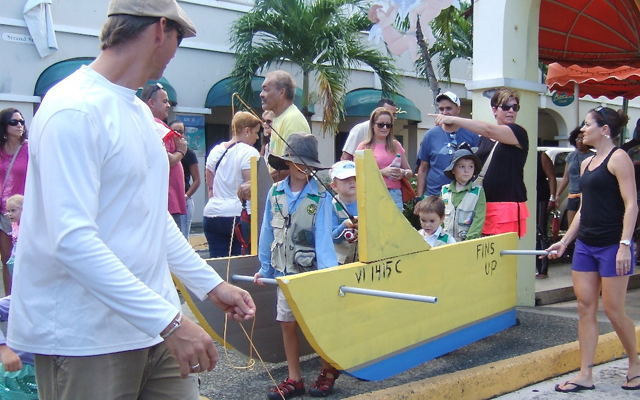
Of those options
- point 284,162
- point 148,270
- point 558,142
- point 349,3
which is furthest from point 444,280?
point 558,142

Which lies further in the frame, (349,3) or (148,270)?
(349,3)

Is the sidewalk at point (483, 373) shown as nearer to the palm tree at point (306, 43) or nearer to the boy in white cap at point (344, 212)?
the boy in white cap at point (344, 212)

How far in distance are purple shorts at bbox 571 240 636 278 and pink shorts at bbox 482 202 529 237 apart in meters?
1.17

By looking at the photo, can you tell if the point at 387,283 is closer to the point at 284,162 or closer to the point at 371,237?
the point at 371,237

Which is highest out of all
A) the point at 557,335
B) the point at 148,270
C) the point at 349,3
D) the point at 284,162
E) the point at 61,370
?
the point at 349,3

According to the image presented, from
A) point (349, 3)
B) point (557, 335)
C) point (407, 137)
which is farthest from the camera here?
point (407, 137)

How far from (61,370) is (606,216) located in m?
3.69

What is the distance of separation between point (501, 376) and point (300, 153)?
2.06m

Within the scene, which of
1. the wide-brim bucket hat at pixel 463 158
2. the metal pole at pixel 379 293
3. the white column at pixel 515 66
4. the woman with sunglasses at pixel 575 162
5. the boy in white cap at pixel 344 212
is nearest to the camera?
the metal pole at pixel 379 293

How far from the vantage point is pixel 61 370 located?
188 centimetres

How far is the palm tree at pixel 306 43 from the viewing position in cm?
1456

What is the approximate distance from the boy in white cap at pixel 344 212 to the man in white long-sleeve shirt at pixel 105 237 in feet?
8.37

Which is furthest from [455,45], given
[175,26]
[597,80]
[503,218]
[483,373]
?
[175,26]

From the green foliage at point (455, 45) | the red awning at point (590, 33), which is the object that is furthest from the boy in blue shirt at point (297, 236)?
the green foliage at point (455, 45)
